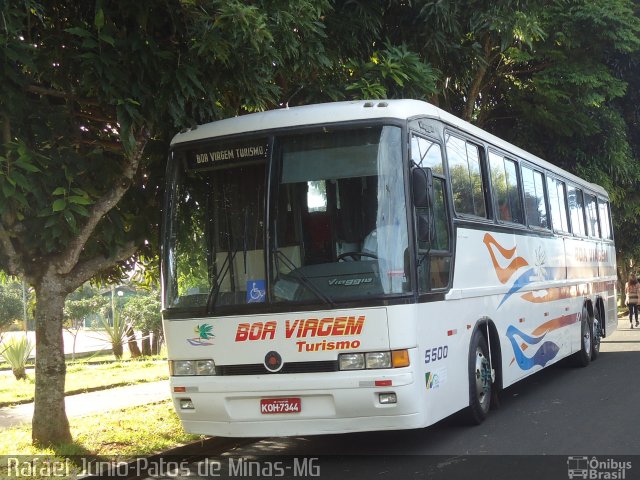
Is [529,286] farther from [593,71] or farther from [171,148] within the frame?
[593,71]

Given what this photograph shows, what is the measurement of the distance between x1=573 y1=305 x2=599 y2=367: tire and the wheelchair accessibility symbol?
869 centimetres

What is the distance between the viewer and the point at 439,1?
421 inches

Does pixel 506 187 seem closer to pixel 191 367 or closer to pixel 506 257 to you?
pixel 506 257

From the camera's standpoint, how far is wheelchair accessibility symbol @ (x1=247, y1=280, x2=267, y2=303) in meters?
7.07

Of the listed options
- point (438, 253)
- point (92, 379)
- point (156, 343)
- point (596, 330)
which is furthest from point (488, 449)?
point (156, 343)

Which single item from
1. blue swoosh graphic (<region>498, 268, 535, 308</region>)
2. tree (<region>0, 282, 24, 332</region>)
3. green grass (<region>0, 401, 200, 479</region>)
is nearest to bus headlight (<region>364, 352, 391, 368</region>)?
green grass (<region>0, 401, 200, 479</region>)

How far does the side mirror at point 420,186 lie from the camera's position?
6.99 metres

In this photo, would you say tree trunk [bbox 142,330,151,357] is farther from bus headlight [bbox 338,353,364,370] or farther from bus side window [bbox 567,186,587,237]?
bus headlight [bbox 338,353,364,370]

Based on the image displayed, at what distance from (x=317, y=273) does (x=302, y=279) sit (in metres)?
0.14

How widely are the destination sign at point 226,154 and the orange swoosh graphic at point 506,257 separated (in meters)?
3.03

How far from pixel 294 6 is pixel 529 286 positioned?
5.32m

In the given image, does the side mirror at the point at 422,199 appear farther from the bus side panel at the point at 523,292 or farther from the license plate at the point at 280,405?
the license plate at the point at 280,405

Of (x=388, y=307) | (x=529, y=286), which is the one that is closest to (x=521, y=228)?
(x=529, y=286)

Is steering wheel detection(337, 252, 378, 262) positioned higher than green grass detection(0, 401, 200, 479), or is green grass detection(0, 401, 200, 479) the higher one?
steering wheel detection(337, 252, 378, 262)
